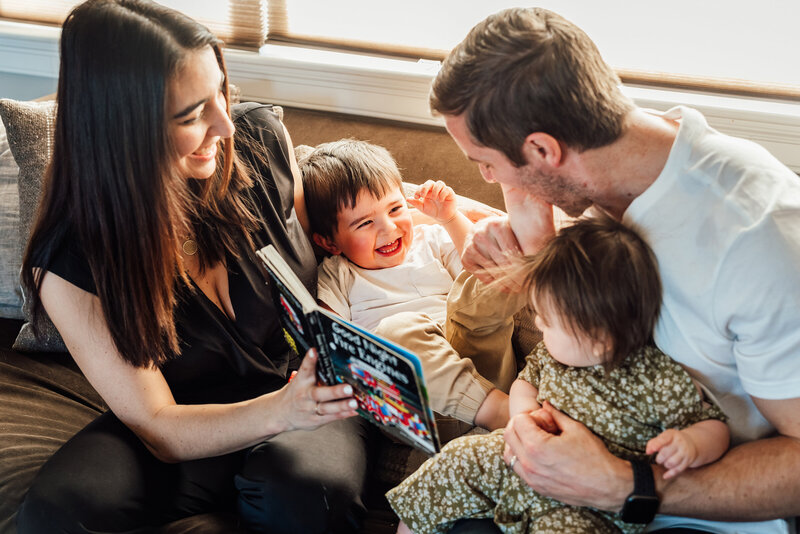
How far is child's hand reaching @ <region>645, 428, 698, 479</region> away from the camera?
112cm

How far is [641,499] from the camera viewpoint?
45.0 inches

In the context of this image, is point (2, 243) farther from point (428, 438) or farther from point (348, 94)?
point (428, 438)

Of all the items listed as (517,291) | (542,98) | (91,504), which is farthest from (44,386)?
(542,98)

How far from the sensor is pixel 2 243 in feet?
6.10

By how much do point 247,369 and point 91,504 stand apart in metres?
0.42

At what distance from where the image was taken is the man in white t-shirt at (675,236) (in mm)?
1089

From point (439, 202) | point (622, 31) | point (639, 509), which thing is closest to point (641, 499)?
point (639, 509)

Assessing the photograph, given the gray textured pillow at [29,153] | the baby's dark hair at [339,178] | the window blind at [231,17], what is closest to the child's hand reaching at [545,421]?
the baby's dark hair at [339,178]

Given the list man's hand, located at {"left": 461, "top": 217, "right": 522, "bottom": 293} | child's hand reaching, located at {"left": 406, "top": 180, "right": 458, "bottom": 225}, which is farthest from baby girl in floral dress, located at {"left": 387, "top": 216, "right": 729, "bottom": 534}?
child's hand reaching, located at {"left": 406, "top": 180, "right": 458, "bottom": 225}

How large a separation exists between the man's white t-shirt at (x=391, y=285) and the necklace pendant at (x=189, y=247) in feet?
1.16

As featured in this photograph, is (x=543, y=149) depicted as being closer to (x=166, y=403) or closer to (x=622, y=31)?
(x=166, y=403)

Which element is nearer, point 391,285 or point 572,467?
point 572,467

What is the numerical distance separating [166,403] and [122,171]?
0.50 m

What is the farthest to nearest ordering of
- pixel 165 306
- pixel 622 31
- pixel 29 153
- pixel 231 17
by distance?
pixel 231 17, pixel 622 31, pixel 29 153, pixel 165 306
